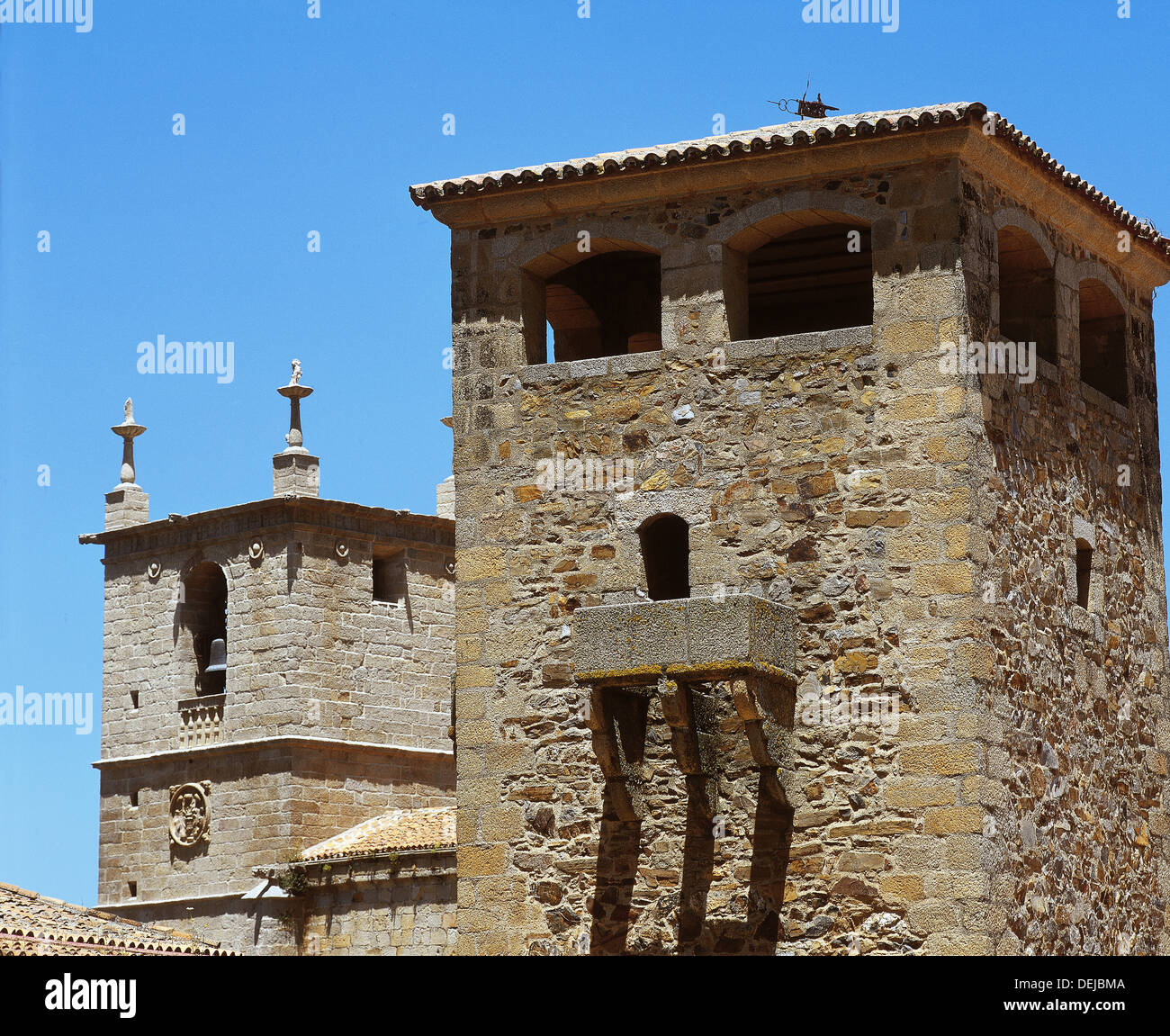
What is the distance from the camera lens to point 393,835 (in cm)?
2859

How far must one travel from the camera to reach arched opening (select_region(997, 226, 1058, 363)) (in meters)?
16.8

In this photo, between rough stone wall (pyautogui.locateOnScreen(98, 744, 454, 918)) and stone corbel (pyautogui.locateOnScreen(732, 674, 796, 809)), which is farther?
rough stone wall (pyautogui.locateOnScreen(98, 744, 454, 918))

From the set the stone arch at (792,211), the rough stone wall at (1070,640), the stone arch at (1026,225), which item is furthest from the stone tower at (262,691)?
the stone arch at (1026,225)

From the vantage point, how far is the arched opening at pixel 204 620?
105 ft

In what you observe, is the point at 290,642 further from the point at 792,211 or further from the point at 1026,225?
→ the point at 1026,225

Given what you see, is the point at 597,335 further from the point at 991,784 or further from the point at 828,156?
the point at 991,784

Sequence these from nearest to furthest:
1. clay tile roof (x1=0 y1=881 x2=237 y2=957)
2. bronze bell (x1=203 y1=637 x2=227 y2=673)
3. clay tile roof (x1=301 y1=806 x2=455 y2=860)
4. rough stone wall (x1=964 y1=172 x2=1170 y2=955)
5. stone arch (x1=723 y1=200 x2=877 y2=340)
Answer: rough stone wall (x1=964 y1=172 x2=1170 y2=955)
stone arch (x1=723 y1=200 x2=877 y2=340)
clay tile roof (x1=0 y1=881 x2=237 y2=957)
clay tile roof (x1=301 y1=806 x2=455 y2=860)
bronze bell (x1=203 y1=637 x2=227 y2=673)

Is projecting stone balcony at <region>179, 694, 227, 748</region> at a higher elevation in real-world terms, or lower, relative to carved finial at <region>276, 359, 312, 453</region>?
lower

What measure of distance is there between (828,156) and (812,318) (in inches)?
138

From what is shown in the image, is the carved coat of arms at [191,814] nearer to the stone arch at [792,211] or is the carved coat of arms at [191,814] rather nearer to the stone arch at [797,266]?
the stone arch at [797,266]
